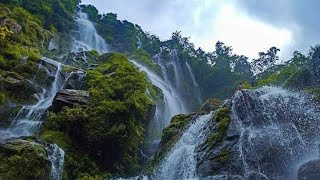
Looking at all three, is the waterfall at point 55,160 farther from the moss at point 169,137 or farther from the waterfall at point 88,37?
the waterfall at point 88,37

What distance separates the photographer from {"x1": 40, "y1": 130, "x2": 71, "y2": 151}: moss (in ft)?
63.8

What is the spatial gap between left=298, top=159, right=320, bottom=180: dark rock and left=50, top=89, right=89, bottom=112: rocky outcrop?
488 inches

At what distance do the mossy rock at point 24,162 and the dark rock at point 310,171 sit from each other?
31.6 ft

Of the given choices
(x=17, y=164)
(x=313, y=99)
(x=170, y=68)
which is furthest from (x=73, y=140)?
(x=170, y=68)

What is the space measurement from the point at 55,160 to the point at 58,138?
312 centimetres

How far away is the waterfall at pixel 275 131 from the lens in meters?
15.3

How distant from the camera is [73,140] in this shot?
2062 cm

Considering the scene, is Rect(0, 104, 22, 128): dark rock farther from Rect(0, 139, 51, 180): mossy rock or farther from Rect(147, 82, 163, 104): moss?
Rect(147, 82, 163, 104): moss

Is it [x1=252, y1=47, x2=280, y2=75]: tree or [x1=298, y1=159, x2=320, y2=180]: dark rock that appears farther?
[x1=252, y1=47, x2=280, y2=75]: tree

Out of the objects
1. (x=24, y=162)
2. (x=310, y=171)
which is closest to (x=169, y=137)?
(x=24, y=162)

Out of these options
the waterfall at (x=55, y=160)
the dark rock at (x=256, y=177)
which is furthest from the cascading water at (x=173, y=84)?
the dark rock at (x=256, y=177)

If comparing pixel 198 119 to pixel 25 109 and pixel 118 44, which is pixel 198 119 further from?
pixel 118 44

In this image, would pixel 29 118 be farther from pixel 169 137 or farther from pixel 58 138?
pixel 169 137

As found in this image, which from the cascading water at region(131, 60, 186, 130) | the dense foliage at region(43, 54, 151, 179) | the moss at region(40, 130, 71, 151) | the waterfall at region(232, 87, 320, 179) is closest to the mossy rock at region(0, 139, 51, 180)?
the dense foliage at region(43, 54, 151, 179)
